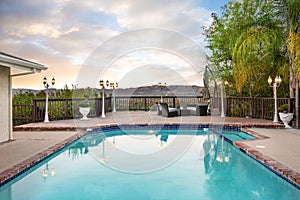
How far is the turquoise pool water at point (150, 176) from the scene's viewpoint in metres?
3.93

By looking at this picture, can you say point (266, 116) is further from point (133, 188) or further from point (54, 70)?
point (54, 70)

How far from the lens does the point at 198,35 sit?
14.9 metres

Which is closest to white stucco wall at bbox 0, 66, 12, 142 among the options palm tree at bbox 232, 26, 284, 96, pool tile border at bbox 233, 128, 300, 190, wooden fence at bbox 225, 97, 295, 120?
pool tile border at bbox 233, 128, 300, 190

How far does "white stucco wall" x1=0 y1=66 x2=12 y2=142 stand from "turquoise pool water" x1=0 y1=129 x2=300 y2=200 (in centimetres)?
157

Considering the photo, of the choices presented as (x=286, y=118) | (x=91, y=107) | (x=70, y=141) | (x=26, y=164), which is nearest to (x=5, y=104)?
(x=70, y=141)

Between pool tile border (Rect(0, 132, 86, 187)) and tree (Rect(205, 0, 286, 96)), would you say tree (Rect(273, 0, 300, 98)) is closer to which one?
tree (Rect(205, 0, 286, 96))

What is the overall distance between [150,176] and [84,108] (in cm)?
668

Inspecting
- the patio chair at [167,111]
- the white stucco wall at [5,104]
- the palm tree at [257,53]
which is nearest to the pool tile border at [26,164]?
the white stucco wall at [5,104]

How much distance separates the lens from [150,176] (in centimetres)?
484

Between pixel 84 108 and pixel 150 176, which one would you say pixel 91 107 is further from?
pixel 150 176

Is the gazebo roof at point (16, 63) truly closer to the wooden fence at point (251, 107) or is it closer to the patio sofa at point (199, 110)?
the patio sofa at point (199, 110)

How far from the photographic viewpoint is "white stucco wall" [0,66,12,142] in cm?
657

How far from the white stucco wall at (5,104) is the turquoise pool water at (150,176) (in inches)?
62.0

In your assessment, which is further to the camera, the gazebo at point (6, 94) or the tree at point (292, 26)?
the tree at point (292, 26)
